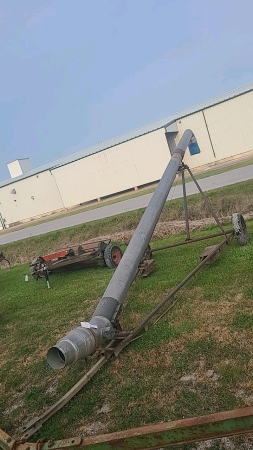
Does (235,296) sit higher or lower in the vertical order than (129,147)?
lower

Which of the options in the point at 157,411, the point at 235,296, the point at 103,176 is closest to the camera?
the point at 157,411

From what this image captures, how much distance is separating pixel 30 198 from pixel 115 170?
11.2m

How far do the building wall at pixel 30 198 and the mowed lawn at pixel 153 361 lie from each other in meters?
31.2

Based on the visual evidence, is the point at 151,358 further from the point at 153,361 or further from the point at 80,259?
the point at 80,259

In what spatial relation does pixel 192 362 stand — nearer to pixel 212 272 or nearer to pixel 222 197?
pixel 212 272

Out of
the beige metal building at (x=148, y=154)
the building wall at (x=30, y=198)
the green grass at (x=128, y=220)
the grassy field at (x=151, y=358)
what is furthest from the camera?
the building wall at (x=30, y=198)

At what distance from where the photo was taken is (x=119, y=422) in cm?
409

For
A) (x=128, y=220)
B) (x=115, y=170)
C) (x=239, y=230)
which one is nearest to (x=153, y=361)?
(x=239, y=230)

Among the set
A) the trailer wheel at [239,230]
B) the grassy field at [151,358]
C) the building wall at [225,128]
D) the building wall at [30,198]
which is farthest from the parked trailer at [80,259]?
the building wall at [30,198]

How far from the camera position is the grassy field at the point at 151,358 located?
4.16 m

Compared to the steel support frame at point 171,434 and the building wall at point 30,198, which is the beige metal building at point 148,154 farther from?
the steel support frame at point 171,434

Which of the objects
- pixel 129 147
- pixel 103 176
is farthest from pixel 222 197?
pixel 103 176

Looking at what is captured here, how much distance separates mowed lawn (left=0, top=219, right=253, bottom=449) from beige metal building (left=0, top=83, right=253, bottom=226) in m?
24.2

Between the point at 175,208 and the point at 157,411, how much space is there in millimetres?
11591
